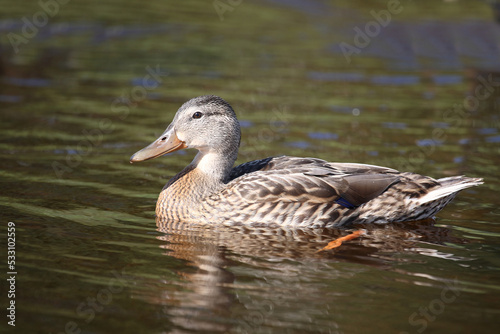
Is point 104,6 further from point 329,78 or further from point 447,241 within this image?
point 447,241

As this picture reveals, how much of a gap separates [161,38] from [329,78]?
5.30 metres

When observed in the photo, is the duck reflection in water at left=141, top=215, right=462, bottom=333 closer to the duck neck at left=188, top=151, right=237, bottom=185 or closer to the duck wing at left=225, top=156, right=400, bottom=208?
the duck wing at left=225, top=156, right=400, bottom=208

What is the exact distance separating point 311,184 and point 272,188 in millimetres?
457

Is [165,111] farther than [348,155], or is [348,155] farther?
[165,111]

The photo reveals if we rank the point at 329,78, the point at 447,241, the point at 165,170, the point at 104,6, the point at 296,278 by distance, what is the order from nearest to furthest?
the point at 296,278 < the point at 447,241 < the point at 165,170 < the point at 329,78 < the point at 104,6

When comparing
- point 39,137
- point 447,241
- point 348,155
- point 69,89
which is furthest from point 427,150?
point 69,89

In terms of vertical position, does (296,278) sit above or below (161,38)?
below

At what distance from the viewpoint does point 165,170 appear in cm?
1131

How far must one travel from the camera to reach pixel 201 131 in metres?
9.34

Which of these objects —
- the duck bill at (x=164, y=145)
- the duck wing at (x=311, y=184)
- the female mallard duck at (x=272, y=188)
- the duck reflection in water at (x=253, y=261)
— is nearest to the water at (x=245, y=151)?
the duck reflection in water at (x=253, y=261)

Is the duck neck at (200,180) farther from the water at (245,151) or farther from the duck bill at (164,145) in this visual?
the water at (245,151)

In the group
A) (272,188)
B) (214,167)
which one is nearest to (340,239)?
(272,188)

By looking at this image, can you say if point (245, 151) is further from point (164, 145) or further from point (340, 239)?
point (340, 239)

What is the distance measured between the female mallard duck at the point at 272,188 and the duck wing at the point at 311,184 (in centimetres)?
1
